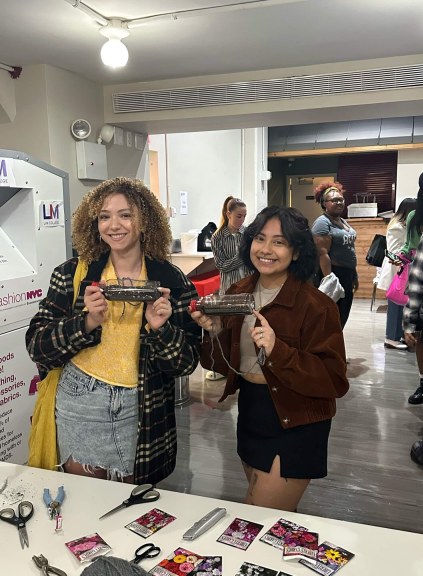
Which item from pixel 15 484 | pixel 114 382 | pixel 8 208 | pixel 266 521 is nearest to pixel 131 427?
pixel 114 382

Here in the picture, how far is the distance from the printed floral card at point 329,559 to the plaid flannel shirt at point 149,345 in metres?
0.60

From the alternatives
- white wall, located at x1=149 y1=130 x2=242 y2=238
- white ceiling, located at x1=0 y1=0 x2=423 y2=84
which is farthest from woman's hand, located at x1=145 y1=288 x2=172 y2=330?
white wall, located at x1=149 y1=130 x2=242 y2=238

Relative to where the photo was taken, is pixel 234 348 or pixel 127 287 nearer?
pixel 127 287

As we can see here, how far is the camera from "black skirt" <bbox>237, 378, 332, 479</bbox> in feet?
4.67

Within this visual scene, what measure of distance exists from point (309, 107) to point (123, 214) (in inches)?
110

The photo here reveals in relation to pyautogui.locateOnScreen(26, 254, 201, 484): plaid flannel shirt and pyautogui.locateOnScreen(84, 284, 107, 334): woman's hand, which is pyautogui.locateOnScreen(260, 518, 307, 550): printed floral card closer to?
pyautogui.locateOnScreen(26, 254, 201, 484): plaid flannel shirt

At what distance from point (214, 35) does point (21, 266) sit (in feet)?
5.89

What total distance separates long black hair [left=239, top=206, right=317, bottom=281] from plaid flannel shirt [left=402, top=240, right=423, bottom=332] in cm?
137

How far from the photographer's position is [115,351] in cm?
143

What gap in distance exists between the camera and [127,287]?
132cm

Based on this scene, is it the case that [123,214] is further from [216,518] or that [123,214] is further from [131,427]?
[216,518]

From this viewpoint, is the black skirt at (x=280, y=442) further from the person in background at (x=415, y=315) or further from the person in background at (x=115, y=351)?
the person in background at (x=415, y=315)

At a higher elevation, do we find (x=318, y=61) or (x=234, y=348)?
(x=318, y=61)

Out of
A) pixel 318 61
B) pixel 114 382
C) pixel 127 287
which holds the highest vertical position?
pixel 318 61
